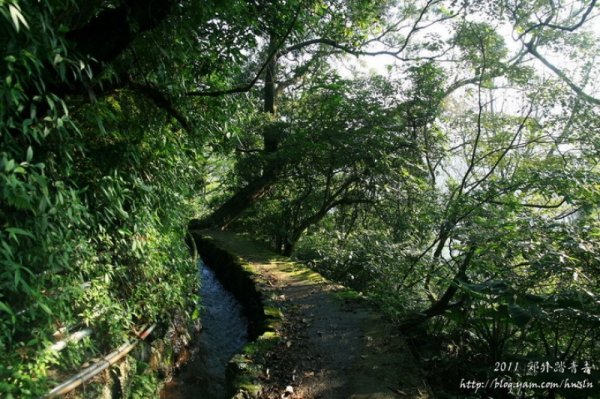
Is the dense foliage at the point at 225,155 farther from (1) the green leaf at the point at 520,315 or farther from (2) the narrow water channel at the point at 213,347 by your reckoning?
(2) the narrow water channel at the point at 213,347

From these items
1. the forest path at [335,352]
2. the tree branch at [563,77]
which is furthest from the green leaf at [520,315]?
the tree branch at [563,77]

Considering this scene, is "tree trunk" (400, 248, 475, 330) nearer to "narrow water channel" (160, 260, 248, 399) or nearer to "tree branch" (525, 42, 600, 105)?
"narrow water channel" (160, 260, 248, 399)

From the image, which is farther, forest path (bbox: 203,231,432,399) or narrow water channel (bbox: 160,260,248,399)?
narrow water channel (bbox: 160,260,248,399)

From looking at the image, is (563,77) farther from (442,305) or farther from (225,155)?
(225,155)

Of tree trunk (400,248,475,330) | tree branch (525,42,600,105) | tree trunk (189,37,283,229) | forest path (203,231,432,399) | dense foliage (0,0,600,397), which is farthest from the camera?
tree trunk (189,37,283,229)

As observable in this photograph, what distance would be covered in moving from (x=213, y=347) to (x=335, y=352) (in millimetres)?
2247

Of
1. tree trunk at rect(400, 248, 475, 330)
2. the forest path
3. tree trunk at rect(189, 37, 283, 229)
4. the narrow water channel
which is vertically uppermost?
tree trunk at rect(189, 37, 283, 229)

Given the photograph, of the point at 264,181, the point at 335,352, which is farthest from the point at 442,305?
the point at 264,181

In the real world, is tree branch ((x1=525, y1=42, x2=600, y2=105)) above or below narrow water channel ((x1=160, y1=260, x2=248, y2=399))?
above

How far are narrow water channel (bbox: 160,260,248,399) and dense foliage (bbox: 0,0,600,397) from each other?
89cm

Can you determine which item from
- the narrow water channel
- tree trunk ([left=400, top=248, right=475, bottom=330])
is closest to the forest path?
tree trunk ([left=400, top=248, right=475, bottom=330])

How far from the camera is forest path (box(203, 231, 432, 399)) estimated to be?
163 inches

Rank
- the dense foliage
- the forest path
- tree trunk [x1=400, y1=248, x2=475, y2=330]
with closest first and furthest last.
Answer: the dense foliage < the forest path < tree trunk [x1=400, y1=248, x2=475, y2=330]

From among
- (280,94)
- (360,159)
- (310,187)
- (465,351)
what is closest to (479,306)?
(465,351)
